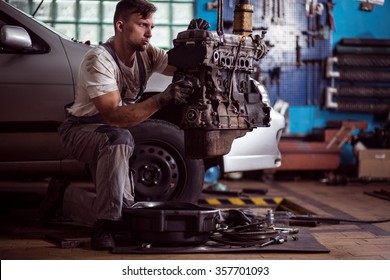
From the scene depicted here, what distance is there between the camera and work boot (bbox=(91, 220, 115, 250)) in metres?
3.37

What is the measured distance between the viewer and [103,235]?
3416 millimetres

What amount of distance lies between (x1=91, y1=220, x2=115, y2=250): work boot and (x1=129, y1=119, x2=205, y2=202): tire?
2.29 feet

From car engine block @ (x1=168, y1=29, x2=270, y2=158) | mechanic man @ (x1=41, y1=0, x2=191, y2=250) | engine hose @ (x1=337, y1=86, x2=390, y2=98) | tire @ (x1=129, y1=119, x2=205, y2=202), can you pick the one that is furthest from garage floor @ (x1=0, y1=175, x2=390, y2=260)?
engine hose @ (x1=337, y1=86, x2=390, y2=98)

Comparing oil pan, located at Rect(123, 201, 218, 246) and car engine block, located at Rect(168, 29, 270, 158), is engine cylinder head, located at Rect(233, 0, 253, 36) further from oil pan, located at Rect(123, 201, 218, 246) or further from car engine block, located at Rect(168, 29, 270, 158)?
oil pan, located at Rect(123, 201, 218, 246)

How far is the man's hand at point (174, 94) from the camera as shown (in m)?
3.24

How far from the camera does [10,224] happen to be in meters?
4.18

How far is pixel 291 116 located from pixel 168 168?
4379 mm

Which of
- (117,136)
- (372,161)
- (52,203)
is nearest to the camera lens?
(117,136)

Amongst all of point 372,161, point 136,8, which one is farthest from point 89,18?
point 136,8

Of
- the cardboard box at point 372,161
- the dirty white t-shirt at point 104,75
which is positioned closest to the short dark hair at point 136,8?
the dirty white t-shirt at point 104,75

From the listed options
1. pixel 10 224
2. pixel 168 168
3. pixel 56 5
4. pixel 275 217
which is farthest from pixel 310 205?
pixel 56 5

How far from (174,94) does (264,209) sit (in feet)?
6.84

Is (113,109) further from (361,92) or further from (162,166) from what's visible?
(361,92)
